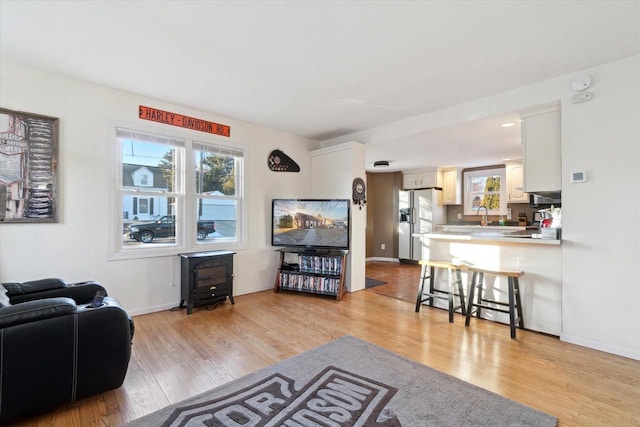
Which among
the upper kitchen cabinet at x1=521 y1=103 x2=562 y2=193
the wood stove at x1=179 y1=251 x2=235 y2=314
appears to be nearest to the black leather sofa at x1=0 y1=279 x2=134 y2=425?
the wood stove at x1=179 y1=251 x2=235 y2=314

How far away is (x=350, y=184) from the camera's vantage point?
14.5 ft

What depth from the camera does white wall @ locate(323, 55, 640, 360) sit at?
244 cm

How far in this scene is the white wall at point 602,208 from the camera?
2.44 meters

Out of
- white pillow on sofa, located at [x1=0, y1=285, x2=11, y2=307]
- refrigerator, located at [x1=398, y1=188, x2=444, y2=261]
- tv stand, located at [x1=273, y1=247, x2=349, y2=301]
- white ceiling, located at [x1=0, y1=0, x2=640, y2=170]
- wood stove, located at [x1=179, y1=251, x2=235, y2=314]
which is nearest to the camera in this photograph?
white pillow on sofa, located at [x1=0, y1=285, x2=11, y2=307]

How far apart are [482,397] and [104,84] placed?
4386 millimetres

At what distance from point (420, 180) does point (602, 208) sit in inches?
180

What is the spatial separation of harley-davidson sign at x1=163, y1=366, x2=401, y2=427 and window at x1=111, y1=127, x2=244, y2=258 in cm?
228

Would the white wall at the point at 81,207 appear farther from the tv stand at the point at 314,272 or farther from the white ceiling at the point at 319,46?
the tv stand at the point at 314,272

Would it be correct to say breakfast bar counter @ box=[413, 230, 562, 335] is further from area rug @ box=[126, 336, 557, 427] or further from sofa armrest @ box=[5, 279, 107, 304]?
sofa armrest @ box=[5, 279, 107, 304]

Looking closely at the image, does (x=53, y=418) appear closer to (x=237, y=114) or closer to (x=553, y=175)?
(x=237, y=114)

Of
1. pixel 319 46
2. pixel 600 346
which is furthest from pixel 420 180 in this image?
pixel 319 46

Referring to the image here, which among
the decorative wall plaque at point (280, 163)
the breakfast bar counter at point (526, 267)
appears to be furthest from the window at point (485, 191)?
the decorative wall plaque at point (280, 163)

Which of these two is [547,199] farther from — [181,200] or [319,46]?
[181,200]

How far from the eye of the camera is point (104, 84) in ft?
10.1
